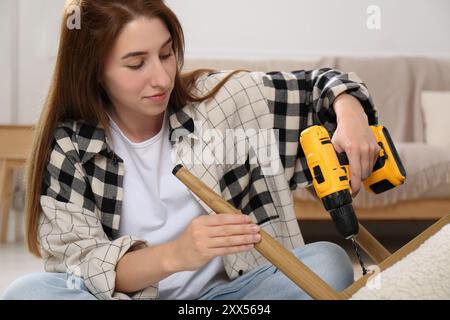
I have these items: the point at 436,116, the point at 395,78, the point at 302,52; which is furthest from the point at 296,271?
the point at 302,52

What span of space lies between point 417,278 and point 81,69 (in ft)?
2.26

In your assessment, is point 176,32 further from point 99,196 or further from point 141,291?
point 141,291

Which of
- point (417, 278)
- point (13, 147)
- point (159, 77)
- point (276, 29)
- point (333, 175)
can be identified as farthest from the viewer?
point (276, 29)

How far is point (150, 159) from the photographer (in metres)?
1.31

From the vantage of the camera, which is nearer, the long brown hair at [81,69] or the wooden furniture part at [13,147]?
the long brown hair at [81,69]

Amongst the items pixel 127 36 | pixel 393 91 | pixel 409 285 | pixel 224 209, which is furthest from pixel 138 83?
pixel 393 91

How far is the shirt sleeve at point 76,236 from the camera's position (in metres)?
1.12

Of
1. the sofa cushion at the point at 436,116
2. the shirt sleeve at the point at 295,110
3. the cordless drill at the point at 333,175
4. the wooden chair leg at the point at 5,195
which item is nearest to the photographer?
the cordless drill at the point at 333,175

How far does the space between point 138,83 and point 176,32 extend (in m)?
0.13

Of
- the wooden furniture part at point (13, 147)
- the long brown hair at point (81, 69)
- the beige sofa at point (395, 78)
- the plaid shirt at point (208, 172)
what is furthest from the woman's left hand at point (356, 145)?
the wooden furniture part at point (13, 147)

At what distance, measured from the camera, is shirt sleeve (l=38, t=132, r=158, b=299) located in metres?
1.12

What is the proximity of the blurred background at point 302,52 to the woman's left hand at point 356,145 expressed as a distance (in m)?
2.16

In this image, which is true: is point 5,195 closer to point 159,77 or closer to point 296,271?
Result: point 159,77

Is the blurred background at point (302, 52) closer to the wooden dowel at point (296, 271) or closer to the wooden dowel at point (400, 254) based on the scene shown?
the wooden dowel at point (400, 254)
